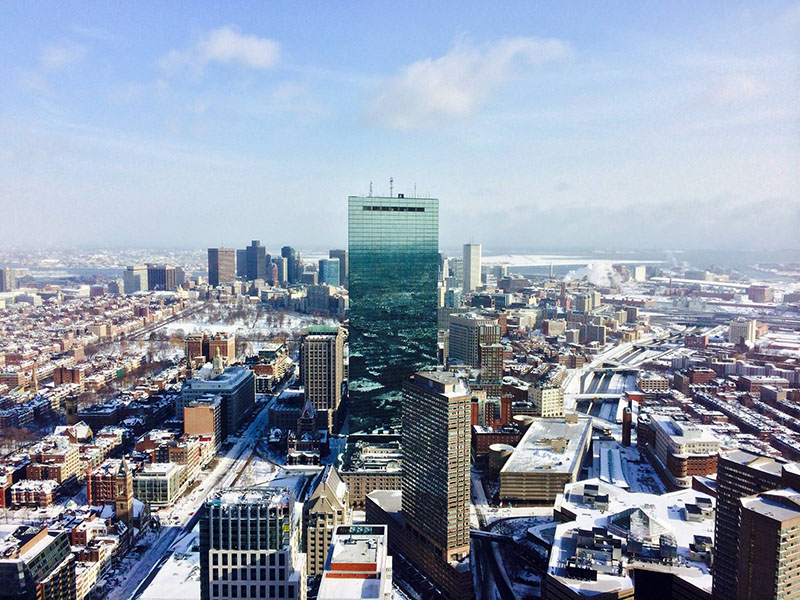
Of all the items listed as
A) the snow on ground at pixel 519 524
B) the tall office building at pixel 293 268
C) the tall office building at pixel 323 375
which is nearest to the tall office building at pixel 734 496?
the snow on ground at pixel 519 524

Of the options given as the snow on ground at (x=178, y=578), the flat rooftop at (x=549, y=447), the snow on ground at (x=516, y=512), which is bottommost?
the snow on ground at (x=516, y=512)

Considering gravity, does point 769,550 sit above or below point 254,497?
below

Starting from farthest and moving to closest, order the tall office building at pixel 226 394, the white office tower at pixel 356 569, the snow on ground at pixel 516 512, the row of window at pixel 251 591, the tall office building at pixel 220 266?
1. the tall office building at pixel 220 266
2. the tall office building at pixel 226 394
3. the snow on ground at pixel 516 512
4. the row of window at pixel 251 591
5. the white office tower at pixel 356 569

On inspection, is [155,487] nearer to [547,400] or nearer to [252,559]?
[252,559]

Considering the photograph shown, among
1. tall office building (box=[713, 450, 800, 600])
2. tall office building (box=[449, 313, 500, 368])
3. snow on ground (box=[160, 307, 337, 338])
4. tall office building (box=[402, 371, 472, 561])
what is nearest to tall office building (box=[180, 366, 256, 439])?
tall office building (box=[449, 313, 500, 368])

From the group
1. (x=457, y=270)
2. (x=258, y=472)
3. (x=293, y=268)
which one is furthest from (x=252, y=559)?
(x=293, y=268)

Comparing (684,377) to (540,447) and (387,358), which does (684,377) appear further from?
(387,358)

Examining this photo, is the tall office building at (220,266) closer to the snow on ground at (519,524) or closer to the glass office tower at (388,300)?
the glass office tower at (388,300)
